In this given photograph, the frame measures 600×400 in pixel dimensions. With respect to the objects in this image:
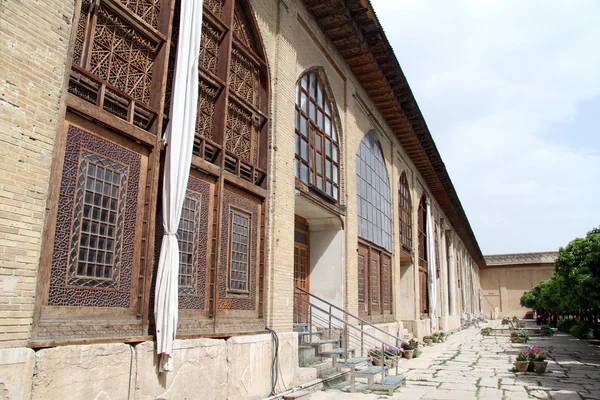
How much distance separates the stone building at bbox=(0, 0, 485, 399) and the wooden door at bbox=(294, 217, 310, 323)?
0.20 feet

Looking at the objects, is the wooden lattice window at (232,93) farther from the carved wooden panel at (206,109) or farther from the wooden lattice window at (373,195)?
the wooden lattice window at (373,195)

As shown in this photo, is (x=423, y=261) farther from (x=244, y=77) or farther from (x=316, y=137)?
(x=244, y=77)

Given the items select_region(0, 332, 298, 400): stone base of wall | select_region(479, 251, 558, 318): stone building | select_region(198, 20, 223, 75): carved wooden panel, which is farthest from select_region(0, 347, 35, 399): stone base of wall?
select_region(479, 251, 558, 318): stone building

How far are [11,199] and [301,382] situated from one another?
18.7ft

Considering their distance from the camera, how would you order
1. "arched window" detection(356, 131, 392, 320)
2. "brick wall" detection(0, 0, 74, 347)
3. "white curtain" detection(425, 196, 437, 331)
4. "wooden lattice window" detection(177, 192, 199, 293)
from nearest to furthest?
"brick wall" detection(0, 0, 74, 347), "wooden lattice window" detection(177, 192, 199, 293), "arched window" detection(356, 131, 392, 320), "white curtain" detection(425, 196, 437, 331)

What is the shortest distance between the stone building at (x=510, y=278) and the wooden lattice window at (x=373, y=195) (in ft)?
131

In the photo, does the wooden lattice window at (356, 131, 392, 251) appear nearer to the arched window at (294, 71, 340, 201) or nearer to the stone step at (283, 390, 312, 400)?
the arched window at (294, 71, 340, 201)

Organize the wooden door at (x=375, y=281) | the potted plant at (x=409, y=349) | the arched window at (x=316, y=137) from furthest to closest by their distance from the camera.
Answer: the potted plant at (x=409, y=349) → the wooden door at (x=375, y=281) → the arched window at (x=316, y=137)

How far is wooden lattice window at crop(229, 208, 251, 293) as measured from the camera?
23.7ft

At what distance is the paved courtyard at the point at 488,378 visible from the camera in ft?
28.2

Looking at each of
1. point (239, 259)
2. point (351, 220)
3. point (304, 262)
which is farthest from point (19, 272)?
point (351, 220)

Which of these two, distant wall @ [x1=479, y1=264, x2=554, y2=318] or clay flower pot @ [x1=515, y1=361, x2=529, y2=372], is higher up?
distant wall @ [x1=479, y1=264, x2=554, y2=318]

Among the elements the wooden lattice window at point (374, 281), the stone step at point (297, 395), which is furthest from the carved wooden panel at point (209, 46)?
the wooden lattice window at point (374, 281)

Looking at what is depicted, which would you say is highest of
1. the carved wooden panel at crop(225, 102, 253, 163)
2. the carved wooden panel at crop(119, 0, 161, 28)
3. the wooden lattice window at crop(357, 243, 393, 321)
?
the carved wooden panel at crop(119, 0, 161, 28)
